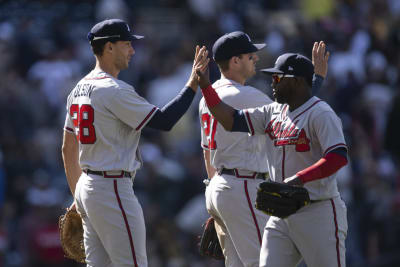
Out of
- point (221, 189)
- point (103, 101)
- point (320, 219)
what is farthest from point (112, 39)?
point (320, 219)

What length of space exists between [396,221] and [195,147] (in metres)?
2.83

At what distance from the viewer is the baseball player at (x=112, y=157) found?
5848 mm

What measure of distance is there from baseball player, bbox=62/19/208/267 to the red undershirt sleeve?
1.07m

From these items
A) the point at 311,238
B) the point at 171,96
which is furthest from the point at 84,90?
the point at 171,96

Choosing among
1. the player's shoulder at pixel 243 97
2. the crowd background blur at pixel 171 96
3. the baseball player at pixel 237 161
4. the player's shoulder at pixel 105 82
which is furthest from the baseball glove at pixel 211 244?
the crowd background blur at pixel 171 96

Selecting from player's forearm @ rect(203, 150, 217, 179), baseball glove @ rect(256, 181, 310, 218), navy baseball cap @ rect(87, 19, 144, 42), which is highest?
navy baseball cap @ rect(87, 19, 144, 42)

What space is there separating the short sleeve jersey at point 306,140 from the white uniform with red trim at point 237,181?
543 mm

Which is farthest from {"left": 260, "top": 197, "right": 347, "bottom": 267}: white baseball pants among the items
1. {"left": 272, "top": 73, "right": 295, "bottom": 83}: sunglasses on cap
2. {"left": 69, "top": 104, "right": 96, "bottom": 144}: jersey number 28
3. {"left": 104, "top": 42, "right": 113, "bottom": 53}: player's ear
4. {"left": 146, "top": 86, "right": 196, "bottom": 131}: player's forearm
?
{"left": 104, "top": 42, "right": 113, "bottom": 53}: player's ear

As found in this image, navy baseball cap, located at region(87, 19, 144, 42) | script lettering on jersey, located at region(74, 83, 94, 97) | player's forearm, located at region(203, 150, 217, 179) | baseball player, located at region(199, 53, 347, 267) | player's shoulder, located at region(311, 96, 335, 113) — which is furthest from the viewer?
player's forearm, located at region(203, 150, 217, 179)

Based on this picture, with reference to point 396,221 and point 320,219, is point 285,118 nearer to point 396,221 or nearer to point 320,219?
point 320,219

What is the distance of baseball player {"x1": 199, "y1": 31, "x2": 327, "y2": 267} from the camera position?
624 centimetres

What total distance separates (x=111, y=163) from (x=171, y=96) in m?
6.57

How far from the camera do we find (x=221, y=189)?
6.31 metres

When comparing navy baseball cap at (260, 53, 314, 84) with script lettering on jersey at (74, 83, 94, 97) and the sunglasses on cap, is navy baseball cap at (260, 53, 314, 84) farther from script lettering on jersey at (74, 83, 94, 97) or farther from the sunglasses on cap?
script lettering on jersey at (74, 83, 94, 97)
